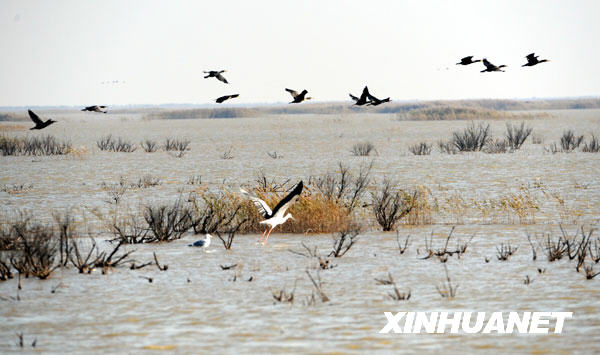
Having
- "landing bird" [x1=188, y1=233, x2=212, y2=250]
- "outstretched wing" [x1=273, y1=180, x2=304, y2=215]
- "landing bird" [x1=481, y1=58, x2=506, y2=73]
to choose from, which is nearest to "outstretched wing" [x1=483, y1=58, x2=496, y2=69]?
"landing bird" [x1=481, y1=58, x2=506, y2=73]

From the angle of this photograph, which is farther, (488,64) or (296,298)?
(488,64)

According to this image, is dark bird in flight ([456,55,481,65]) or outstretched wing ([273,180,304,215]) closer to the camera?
outstretched wing ([273,180,304,215])

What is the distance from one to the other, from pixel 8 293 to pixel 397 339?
5.02 m

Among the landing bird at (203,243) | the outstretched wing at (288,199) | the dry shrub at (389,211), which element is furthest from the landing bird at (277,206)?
the dry shrub at (389,211)

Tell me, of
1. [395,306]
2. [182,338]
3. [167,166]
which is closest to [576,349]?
[395,306]

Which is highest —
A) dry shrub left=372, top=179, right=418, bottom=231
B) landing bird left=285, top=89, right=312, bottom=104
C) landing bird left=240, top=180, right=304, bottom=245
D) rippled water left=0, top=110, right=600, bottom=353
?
landing bird left=285, top=89, right=312, bottom=104

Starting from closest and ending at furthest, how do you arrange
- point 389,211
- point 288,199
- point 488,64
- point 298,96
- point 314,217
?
point 288,199 < point 314,217 < point 389,211 < point 298,96 < point 488,64

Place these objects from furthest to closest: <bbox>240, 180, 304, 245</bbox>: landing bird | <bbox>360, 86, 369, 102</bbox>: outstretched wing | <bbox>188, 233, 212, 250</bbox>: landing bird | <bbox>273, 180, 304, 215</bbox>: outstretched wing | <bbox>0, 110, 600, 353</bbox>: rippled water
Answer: <bbox>360, 86, 369, 102</bbox>: outstretched wing < <bbox>188, 233, 212, 250</bbox>: landing bird < <bbox>240, 180, 304, 245</bbox>: landing bird < <bbox>273, 180, 304, 215</bbox>: outstretched wing < <bbox>0, 110, 600, 353</bbox>: rippled water

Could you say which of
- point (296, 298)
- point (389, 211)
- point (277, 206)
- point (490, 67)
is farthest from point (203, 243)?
point (490, 67)

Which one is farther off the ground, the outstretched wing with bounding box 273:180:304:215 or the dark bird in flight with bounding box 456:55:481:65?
the dark bird in flight with bounding box 456:55:481:65

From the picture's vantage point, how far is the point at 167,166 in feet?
103

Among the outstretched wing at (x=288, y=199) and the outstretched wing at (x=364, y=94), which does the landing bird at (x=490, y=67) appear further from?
the outstretched wing at (x=288, y=199)

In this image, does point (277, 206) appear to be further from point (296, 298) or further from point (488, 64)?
point (488, 64)

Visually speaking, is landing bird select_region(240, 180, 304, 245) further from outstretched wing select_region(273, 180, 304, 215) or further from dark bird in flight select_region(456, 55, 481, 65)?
dark bird in flight select_region(456, 55, 481, 65)
